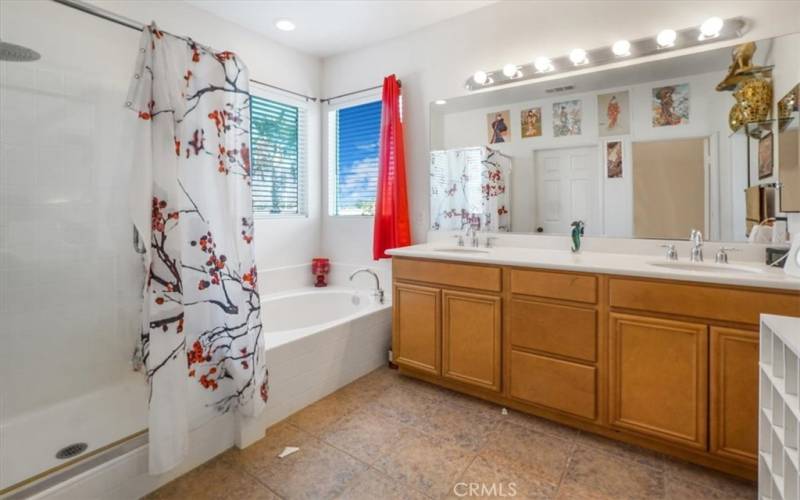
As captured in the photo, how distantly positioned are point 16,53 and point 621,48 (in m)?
3.04

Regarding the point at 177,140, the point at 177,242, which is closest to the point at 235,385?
the point at 177,242

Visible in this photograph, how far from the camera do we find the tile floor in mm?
1528

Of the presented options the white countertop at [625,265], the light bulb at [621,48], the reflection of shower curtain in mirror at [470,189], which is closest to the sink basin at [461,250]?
the white countertop at [625,265]

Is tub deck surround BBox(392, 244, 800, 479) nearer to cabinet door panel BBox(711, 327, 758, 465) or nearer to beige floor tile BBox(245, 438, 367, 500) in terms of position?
cabinet door panel BBox(711, 327, 758, 465)

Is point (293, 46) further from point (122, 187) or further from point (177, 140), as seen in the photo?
point (177, 140)

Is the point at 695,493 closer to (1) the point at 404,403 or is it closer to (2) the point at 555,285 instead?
(2) the point at 555,285

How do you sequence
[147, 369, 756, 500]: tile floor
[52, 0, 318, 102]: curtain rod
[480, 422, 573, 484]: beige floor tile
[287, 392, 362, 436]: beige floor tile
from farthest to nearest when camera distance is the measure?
[287, 392, 362, 436]: beige floor tile, [480, 422, 573, 484]: beige floor tile, [147, 369, 756, 500]: tile floor, [52, 0, 318, 102]: curtain rod

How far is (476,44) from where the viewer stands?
264cm

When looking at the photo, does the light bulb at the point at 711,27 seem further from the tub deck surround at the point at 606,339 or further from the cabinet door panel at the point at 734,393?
the cabinet door panel at the point at 734,393

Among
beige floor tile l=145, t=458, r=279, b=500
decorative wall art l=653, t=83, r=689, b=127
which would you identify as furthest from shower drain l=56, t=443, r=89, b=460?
decorative wall art l=653, t=83, r=689, b=127

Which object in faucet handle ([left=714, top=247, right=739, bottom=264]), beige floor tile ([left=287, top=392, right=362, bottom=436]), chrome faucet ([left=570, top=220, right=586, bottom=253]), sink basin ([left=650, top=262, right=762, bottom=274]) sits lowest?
beige floor tile ([left=287, top=392, right=362, bottom=436])

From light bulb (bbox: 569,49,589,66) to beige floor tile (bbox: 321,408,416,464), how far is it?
2289 mm

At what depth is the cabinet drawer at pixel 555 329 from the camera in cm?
183

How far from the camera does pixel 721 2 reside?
6.29 ft
